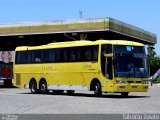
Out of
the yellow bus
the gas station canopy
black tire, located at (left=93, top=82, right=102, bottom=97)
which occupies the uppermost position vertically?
the gas station canopy

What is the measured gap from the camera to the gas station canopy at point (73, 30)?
44.8 m

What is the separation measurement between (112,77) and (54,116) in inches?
424

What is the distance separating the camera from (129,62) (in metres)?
26.1

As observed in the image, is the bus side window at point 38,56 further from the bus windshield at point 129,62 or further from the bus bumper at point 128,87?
the bus bumper at point 128,87

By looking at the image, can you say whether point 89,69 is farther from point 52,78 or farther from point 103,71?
point 52,78

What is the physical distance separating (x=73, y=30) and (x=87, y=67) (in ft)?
61.1

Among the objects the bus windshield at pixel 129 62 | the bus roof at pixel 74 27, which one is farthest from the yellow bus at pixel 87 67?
the bus roof at pixel 74 27

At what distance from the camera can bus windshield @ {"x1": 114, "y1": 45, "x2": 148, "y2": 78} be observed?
26.0 metres

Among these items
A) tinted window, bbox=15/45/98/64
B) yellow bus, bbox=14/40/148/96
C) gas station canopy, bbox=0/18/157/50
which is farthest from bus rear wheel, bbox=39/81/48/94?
gas station canopy, bbox=0/18/157/50

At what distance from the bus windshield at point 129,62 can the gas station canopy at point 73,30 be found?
1729cm

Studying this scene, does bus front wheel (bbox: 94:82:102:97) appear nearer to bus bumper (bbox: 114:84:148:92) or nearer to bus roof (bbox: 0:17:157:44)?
bus bumper (bbox: 114:84:148:92)

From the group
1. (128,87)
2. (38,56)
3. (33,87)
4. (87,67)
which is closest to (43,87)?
(33,87)

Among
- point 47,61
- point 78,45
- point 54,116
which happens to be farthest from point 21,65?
point 54,116

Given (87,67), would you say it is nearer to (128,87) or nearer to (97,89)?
(97,89)
